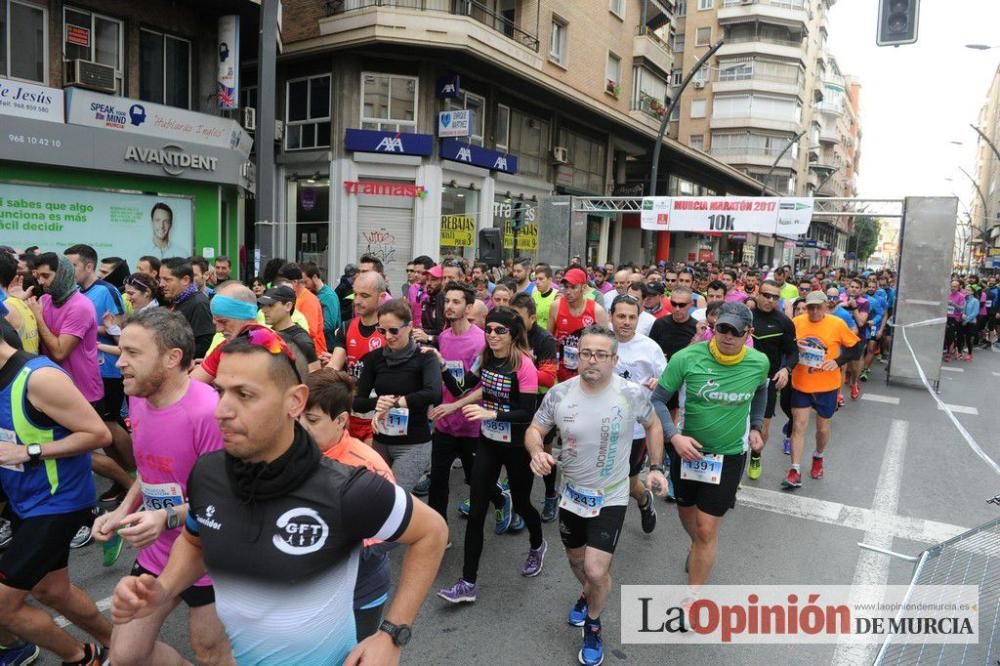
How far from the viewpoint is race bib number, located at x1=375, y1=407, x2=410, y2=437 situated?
4340mm

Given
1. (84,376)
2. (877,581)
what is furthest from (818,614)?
(84,376)

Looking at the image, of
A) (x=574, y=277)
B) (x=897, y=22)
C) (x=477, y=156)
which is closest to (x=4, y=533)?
(x=574, y=277)

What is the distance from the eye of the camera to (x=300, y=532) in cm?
184

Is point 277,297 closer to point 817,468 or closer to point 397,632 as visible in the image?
point 397,632

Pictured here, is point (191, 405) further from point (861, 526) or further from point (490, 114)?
point (490, 114)

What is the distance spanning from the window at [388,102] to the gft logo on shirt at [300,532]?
18.5m

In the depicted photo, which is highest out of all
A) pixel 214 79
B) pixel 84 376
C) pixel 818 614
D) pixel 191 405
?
pixel 214 79

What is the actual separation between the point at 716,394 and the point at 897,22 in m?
6.74

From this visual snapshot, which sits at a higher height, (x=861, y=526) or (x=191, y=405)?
(x=191, y=405)

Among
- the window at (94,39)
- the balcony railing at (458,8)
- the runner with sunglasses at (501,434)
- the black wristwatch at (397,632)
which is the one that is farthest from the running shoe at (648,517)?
the balcony railing at (458,8)

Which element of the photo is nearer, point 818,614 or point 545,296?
point 818,614

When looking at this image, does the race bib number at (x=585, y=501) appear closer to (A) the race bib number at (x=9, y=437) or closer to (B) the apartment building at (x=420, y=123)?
(A) the race bib number at (x=9, y=437)

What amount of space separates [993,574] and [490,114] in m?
19.5

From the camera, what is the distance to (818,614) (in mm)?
4348
